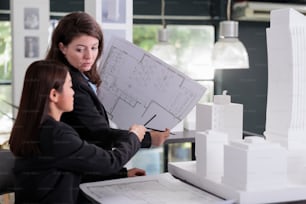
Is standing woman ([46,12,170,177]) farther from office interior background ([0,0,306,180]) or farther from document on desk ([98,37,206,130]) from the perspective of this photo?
office interior background ([0,0,306,180])

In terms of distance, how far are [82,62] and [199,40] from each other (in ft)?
10.2

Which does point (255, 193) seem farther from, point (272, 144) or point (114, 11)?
point (114, 11)

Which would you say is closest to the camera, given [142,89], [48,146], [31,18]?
[48,146]

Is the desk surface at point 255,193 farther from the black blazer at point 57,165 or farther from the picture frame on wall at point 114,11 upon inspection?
the picture frame on wall at point 114,11

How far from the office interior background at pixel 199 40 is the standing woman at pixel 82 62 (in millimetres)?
2558

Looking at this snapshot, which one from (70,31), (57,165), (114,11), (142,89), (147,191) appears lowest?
(147,191)

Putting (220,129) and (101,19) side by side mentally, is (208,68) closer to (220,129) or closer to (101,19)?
(101,19)

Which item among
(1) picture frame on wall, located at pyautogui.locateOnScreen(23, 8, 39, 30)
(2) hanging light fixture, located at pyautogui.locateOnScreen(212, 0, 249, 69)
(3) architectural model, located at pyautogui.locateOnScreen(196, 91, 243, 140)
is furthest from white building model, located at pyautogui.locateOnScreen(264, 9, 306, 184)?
(1) picture frame on wall, located at pyautogui.locateOnScreen(23, 8, 39, 30)

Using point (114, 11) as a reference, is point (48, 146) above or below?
below

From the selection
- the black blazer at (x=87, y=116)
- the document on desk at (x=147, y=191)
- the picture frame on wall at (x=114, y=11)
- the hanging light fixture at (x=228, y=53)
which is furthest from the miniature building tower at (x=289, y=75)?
the picture frame on wall at (x=114, y=11)

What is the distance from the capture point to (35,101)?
113 centimetres

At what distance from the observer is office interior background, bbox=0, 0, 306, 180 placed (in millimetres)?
3930

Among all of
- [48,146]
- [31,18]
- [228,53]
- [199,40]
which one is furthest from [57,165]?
[199,40]

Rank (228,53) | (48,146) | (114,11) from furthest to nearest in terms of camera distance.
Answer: (228,53)
(114,11)
(48,146)
